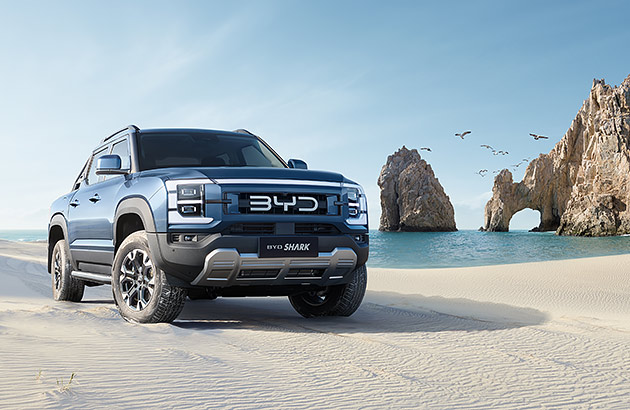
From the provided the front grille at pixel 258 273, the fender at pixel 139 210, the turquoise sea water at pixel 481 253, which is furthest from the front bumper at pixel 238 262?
the turquoise sea water at pixel 481 253

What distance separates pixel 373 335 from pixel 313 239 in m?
1.09

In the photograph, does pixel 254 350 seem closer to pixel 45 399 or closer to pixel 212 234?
pixel 212 234

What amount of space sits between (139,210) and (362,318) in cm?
290

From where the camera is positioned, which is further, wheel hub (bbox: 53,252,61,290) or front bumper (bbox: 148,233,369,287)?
wheel hub (bbox: 53,252,61,290)

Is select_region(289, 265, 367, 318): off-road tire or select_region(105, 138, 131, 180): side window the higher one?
select_region(105, 138, 131, 180): side window

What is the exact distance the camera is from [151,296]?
5.06 meters

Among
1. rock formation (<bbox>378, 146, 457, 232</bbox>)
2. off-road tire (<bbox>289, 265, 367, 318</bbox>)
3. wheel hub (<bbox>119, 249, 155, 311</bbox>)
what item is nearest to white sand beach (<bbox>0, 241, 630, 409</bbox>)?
off-road tire (<bbox>289, 265, 367, 318</bbox>)

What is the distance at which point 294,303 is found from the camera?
6887mm

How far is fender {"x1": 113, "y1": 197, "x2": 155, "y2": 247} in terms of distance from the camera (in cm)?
498

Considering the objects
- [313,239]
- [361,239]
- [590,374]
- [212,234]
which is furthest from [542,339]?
[212,234]

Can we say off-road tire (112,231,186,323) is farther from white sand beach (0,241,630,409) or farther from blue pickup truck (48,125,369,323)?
white sand beach (0,241,630,409)

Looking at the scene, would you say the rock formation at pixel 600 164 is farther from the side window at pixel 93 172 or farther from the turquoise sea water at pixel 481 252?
the side window at pixel 93 172

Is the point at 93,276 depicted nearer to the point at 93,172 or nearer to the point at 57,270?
the point at 93,172

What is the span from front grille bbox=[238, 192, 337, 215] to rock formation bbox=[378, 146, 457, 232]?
119681mm
